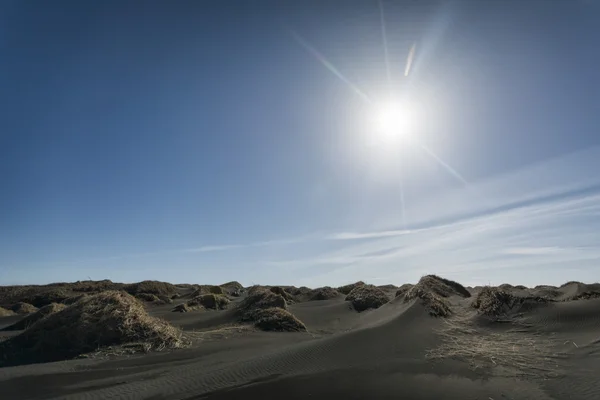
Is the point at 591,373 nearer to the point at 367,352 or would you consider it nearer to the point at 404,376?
the point at 404,376

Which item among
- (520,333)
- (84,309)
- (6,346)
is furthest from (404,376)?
(6,346)

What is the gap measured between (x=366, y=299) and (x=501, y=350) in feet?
41.2

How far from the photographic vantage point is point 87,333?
10.7m

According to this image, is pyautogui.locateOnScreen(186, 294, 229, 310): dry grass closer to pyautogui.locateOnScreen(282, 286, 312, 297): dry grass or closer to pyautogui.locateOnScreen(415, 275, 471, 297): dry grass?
pyautogui.locateOnScreen(282, 286, 312, 297): dry grass

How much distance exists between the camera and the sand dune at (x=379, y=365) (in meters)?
6.61

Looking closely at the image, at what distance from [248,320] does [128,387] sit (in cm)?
881

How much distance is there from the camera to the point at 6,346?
35.6 feet

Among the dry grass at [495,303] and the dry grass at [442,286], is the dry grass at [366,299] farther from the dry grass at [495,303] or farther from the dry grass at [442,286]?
the dry grass at [495,303]

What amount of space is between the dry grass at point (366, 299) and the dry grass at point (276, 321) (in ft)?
23.5

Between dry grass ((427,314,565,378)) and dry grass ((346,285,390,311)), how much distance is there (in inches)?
352

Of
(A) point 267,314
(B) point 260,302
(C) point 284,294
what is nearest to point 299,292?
(C) point 284,294

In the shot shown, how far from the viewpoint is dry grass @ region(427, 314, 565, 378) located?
7.82m

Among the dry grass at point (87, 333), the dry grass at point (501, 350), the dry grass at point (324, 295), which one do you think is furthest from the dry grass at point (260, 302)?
the dry grass at point (324, 295)

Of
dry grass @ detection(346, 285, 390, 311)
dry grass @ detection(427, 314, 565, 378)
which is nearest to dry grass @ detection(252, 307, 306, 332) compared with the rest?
dry grass @ detection(427, 314, 565, 378)
